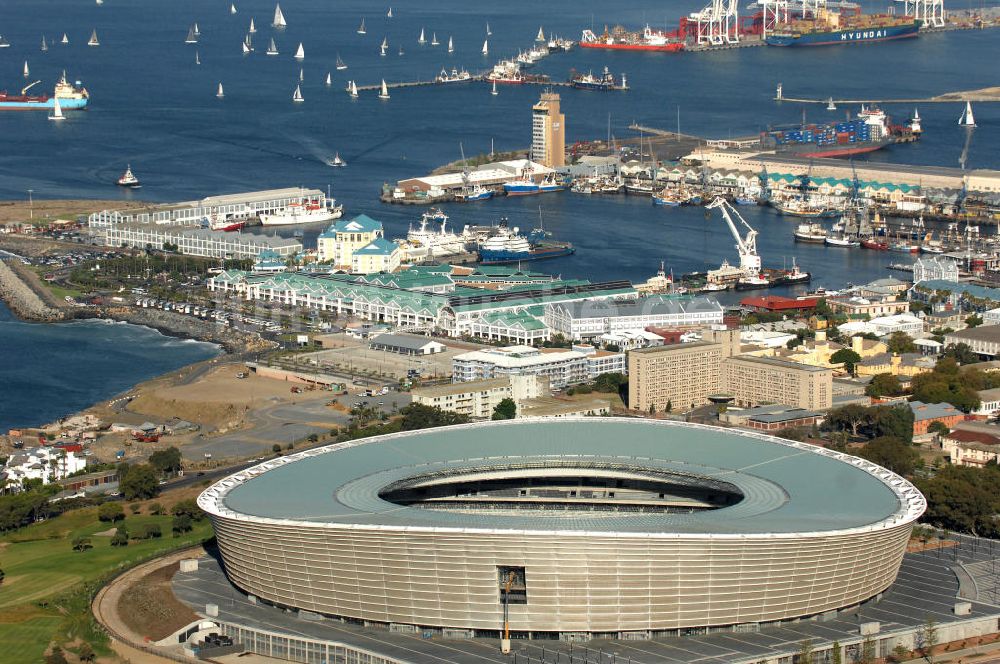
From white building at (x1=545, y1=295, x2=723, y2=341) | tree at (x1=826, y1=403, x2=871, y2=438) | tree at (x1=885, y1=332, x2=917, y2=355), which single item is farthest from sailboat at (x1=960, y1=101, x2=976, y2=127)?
tree at (x1=826, y1=403, x2=871, y2=438)

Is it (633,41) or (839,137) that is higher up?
(633,41)

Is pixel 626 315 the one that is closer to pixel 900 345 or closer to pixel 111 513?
pixel 900 345

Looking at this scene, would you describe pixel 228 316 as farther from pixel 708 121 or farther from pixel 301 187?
pixel 708 121

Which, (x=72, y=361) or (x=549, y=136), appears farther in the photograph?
(x=549, y=136)

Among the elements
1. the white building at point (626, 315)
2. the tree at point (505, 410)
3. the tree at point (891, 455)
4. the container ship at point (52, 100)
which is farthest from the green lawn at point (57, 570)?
the container ship at point (52, 100)

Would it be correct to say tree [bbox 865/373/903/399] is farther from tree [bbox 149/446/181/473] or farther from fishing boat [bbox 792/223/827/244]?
fishing boat [bbox 792/223/827/244]

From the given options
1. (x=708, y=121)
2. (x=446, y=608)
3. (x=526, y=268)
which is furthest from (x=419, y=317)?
(x=708, y=121)

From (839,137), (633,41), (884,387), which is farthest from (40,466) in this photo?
(633,41)
